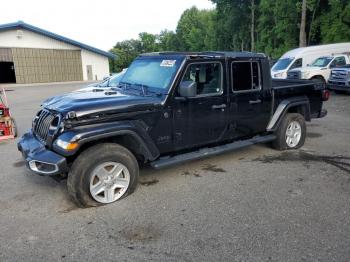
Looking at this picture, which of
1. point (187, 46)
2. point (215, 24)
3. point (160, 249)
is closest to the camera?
point (160, 249)

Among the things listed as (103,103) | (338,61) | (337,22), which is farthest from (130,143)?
(337,22)

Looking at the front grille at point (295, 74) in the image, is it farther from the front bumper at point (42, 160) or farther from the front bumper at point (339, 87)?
the front bumper at point (42, 160)

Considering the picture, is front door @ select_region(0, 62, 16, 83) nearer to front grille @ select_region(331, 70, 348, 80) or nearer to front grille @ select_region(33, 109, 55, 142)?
front grille @ select_region(331, 70, 348, 80)

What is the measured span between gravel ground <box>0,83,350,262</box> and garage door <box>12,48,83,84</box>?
31.3 metres

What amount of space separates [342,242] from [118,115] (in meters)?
2.92

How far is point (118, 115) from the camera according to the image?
13.4ft

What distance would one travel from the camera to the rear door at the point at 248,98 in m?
5.21

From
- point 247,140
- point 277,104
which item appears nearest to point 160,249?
point 247,140

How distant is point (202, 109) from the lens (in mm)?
4816

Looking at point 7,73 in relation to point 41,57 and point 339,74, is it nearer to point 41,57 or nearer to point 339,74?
point 41,57

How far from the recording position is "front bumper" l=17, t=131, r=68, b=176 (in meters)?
3.77

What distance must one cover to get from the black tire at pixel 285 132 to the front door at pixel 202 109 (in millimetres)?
1514

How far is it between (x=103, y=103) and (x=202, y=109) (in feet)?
5.09

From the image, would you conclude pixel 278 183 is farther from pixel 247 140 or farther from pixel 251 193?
pixel 247 140
